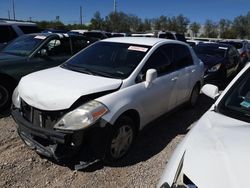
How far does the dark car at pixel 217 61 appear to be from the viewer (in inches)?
360

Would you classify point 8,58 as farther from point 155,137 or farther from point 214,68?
point 214,68

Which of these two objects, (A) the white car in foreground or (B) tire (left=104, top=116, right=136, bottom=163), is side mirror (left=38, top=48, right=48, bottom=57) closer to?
(B) tire (left=104, top=116, right=136, bottom=163)

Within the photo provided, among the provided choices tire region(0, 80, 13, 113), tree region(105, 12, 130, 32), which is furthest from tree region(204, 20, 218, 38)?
tire region(0, 80, 13, 113)

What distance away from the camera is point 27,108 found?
4.18 metres

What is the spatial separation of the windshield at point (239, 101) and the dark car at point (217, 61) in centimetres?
584

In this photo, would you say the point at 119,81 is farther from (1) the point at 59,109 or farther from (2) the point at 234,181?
(2) the point at 234,181

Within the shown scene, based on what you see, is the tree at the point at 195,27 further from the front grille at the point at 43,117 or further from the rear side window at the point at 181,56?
the front grille at the point at 43,117

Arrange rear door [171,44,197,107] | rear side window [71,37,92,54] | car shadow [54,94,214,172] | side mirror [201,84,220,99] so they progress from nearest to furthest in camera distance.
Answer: side mirror [201,84,220,99]
car shadow [54,94,214,172]
rear door [171,44,197,107]
rear side window [71,37,92,54]

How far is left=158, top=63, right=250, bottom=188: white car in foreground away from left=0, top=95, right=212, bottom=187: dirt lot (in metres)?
1.46

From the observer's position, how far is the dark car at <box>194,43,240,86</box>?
360 inches

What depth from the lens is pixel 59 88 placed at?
156 inches

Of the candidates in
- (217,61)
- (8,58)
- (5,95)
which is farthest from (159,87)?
(217,61)

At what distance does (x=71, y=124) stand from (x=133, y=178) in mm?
1041

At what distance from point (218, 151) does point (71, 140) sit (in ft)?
6.39
